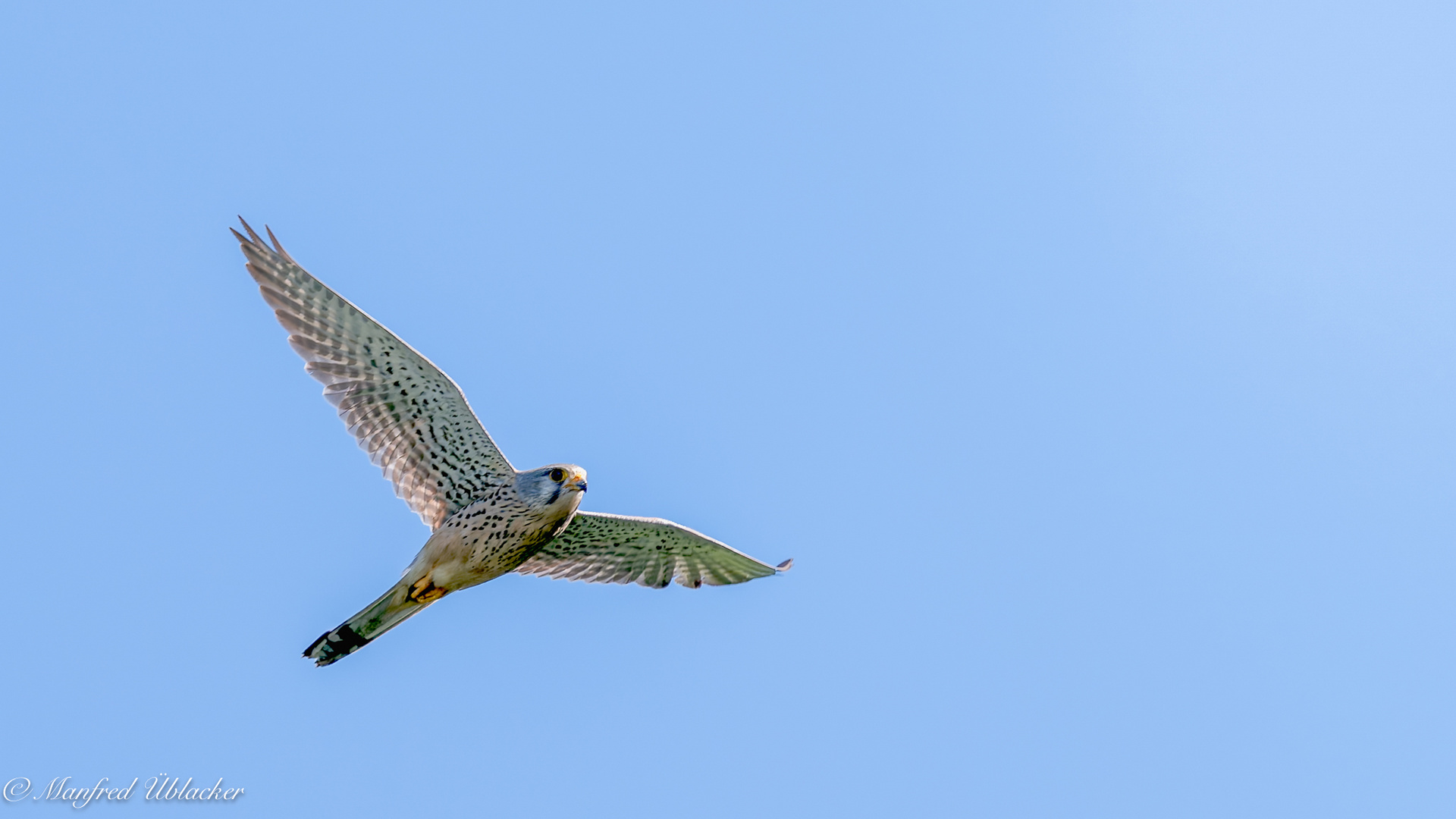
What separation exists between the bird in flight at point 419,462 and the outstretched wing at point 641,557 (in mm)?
126

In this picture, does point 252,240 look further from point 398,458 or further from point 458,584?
point 458,584

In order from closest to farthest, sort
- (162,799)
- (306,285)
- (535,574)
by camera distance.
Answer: (306,285)
(162,799)
(535,574)

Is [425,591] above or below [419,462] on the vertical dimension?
below

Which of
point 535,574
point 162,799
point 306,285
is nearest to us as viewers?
point 306,285

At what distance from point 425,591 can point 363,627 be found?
0.53m

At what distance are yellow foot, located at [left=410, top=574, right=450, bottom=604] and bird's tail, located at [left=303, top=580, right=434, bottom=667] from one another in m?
0.04

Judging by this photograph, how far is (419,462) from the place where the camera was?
34.1 ft

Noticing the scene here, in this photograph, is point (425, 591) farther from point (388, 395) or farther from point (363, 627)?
point (388, 395)

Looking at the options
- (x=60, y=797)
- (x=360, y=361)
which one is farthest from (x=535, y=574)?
(x=60, y=797)

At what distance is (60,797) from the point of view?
10156 millimetres

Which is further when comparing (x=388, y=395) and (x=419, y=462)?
(x=419, y=462)

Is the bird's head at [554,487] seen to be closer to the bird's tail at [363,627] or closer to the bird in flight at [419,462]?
the bird in flight at [419,462]

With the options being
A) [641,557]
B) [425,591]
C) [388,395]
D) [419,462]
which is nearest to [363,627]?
[425,591]

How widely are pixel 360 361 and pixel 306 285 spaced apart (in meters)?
Result: 0.71
